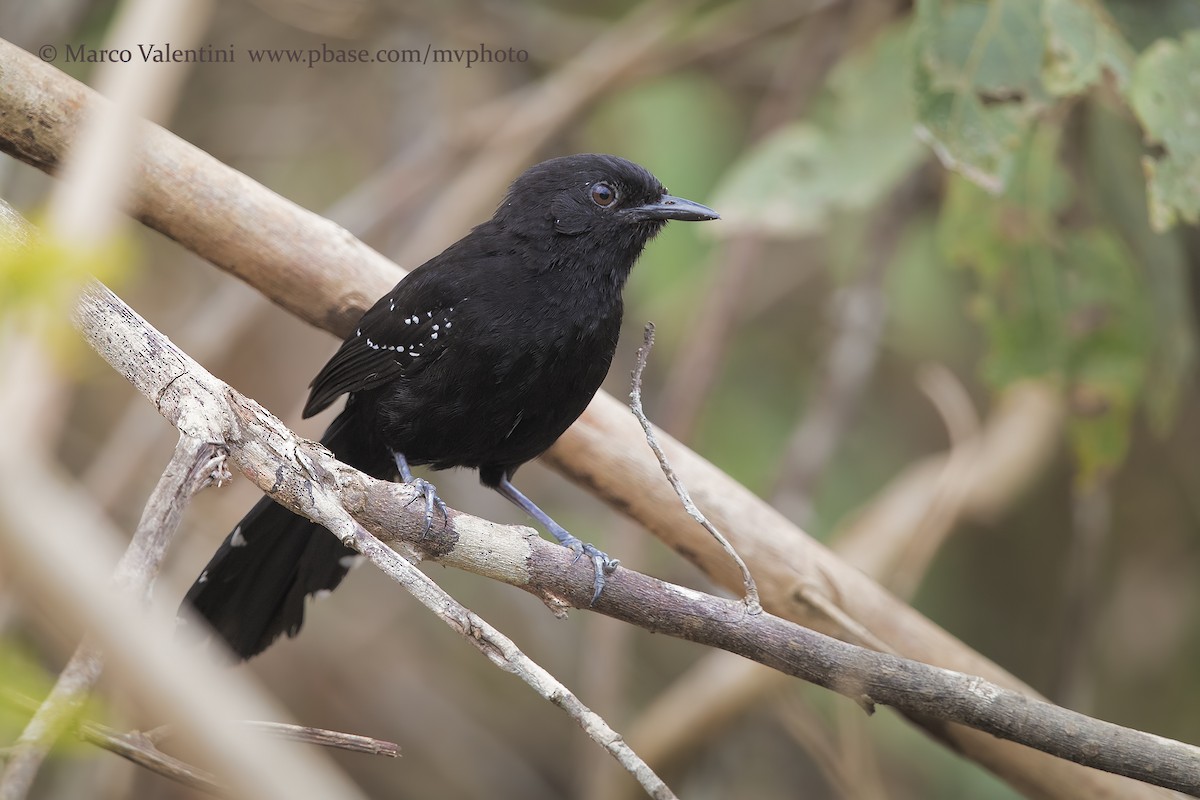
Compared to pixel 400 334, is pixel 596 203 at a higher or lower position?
higher

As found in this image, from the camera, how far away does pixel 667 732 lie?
4.28 metres

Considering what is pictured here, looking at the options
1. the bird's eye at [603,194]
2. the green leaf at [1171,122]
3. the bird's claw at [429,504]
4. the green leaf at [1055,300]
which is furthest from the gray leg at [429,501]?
the green leaf at [1055,300]

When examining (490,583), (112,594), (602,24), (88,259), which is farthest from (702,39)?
(112,594)

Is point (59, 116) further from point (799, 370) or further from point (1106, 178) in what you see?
point (799, 370)

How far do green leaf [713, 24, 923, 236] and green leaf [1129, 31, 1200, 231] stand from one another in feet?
2.90

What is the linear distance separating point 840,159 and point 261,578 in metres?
2.48

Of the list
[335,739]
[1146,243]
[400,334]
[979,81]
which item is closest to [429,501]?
[335,739]

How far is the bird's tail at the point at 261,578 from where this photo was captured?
9.60ft

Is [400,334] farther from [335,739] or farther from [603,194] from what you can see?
[335,739]

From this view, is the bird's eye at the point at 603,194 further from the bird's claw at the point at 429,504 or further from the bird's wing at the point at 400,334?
the bird's claw at the point at 429,504

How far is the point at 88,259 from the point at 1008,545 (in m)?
5.44

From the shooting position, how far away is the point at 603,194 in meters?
3.33

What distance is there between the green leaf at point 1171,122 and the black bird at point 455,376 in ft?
5.04

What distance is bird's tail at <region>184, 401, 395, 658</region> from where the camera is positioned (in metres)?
2.93
